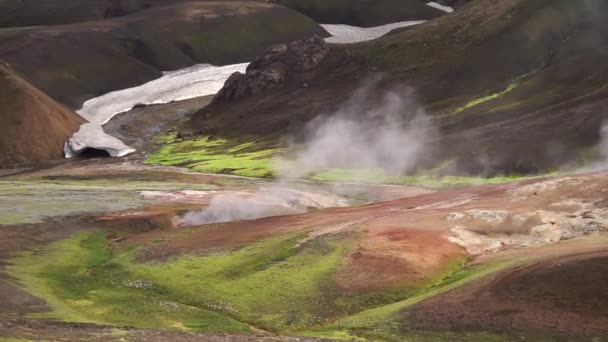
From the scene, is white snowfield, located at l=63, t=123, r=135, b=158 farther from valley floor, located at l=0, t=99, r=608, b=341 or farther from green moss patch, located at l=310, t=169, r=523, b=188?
valley floor, located at l=0, t=99, r=608, b=341

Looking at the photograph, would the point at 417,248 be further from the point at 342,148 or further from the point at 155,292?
the point at 342,148

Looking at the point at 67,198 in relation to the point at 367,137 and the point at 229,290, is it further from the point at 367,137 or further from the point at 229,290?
the point at 367,137

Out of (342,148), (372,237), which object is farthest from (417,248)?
(342,148)

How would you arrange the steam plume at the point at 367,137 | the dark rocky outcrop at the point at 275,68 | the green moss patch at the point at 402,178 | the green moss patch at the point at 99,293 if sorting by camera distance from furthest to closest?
the dark rocky outcrop at the point at 275,68, the steam plume at the point at 367,137, the green moss patch at the point at 402,178, the green moss patch at the point at 99,293

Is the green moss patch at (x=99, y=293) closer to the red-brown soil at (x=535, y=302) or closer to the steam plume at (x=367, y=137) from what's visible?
the red-brown soil at (x=535, y=302)

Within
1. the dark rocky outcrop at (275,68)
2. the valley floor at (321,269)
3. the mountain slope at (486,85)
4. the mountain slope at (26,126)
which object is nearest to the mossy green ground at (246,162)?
the mountain slope at (486,85)
